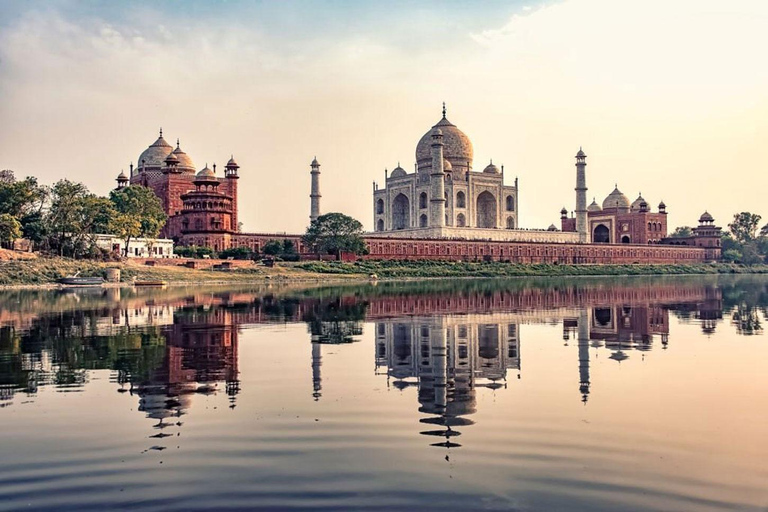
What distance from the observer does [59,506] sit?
6.09 meters

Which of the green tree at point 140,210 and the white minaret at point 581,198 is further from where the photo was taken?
the white minaret at point 581,198

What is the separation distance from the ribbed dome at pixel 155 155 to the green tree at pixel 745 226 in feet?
235

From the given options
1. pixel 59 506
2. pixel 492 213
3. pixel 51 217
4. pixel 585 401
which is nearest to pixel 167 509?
pixel 59 506

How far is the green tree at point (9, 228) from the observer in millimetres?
46312

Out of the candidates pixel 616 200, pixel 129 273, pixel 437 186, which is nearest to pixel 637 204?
pixel 616 200

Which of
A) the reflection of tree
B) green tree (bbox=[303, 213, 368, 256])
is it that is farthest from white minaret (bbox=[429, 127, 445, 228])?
the reflection of tree

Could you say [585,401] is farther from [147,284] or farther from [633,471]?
[147,284]

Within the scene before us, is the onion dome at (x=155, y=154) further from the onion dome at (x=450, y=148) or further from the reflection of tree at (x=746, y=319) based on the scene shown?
the reflection of tree at (x=746, y=319)

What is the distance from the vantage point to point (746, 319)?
2253 cm

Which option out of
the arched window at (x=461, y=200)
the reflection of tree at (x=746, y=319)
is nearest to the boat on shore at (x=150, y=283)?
the reflection of tree at (x=746, y=319)

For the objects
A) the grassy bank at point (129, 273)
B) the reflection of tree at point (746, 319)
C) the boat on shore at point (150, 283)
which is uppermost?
the grassy bank at point (129, 273)

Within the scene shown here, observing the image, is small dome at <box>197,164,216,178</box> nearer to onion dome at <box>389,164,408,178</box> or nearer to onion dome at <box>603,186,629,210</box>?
onion dome at <box>389,164,408,178</box>

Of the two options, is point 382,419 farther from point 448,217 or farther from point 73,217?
point 448,217

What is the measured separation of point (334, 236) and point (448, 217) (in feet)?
71.5
